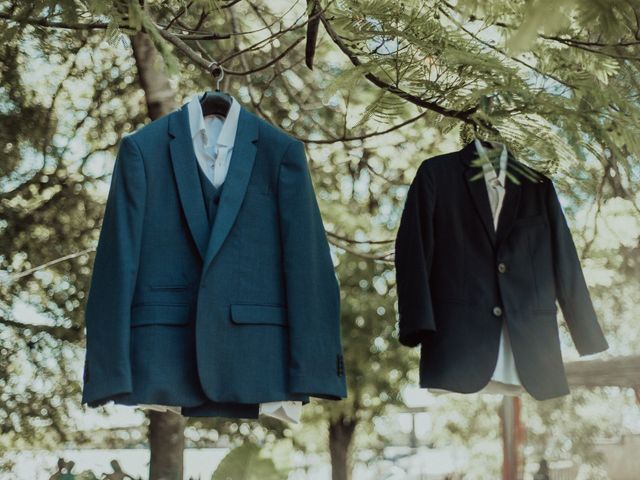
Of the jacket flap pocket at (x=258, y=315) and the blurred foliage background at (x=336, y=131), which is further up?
the blurred foliage background at (x=336, y=131)

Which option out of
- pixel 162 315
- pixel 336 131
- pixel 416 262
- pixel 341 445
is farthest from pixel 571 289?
pixel 341 445

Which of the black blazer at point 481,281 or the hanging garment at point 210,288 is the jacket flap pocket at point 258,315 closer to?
the hanging garment at point 210,288

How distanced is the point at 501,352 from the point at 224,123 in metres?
1.12

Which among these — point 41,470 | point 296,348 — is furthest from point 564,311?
point 41,470

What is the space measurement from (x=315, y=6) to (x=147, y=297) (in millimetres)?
969

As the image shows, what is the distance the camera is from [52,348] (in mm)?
5730

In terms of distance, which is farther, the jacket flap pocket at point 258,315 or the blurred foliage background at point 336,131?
the jacket flap pocket at point 258,315

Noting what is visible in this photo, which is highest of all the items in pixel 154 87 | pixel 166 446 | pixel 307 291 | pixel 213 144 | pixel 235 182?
pixel 154 87

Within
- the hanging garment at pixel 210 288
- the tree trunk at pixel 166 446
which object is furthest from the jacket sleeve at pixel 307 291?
the tree trunk at pixel 166 446

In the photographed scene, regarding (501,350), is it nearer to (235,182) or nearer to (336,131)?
(235,182)

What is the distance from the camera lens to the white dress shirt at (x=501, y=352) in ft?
9.12

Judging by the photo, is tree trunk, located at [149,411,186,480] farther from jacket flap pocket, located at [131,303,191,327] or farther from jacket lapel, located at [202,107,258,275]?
jacket lapel, located at [202,107,258,275]

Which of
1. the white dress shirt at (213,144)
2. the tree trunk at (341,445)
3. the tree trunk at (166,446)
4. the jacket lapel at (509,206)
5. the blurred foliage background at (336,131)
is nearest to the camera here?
Result: the blurred foliage background at (336,131)

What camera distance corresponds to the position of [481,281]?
2.81m
